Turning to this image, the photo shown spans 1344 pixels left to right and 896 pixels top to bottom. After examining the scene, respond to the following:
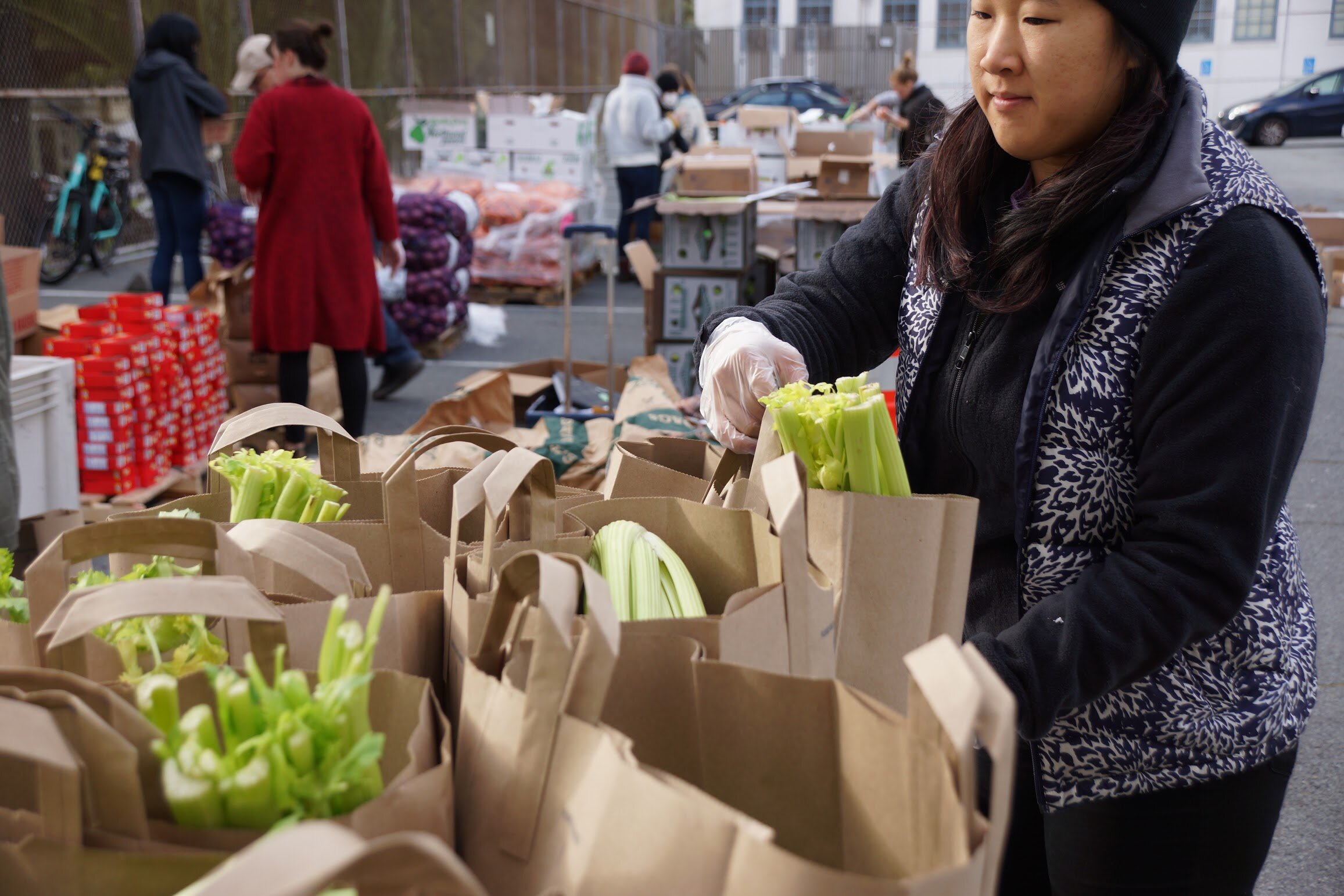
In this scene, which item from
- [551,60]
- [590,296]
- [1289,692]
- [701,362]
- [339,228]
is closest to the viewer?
[1289,692]

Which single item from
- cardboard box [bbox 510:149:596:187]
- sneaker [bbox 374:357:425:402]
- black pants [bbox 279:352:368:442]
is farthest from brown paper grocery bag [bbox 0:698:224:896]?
cardboard box [bbox 510:149:596:187]

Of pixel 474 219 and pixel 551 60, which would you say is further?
pixel 551 60

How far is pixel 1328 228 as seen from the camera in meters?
9.01

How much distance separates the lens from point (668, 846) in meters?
0.82

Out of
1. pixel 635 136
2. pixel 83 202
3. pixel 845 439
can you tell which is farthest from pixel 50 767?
pixel 635 136

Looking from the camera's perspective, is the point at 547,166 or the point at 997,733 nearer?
the point at 997,733

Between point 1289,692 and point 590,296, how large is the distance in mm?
9430

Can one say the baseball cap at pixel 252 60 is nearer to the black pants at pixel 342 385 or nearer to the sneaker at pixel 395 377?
the sneaker at pixel 395 377

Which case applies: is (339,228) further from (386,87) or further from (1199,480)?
(386,87)

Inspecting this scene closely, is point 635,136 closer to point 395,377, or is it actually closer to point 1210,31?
point 395,377

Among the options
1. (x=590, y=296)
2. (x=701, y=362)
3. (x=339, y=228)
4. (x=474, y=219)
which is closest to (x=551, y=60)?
(x=590, y=296)

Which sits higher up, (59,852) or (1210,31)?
(1210,31)

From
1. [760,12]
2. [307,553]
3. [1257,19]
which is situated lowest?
[307,553]

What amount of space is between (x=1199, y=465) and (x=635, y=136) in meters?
9.95
